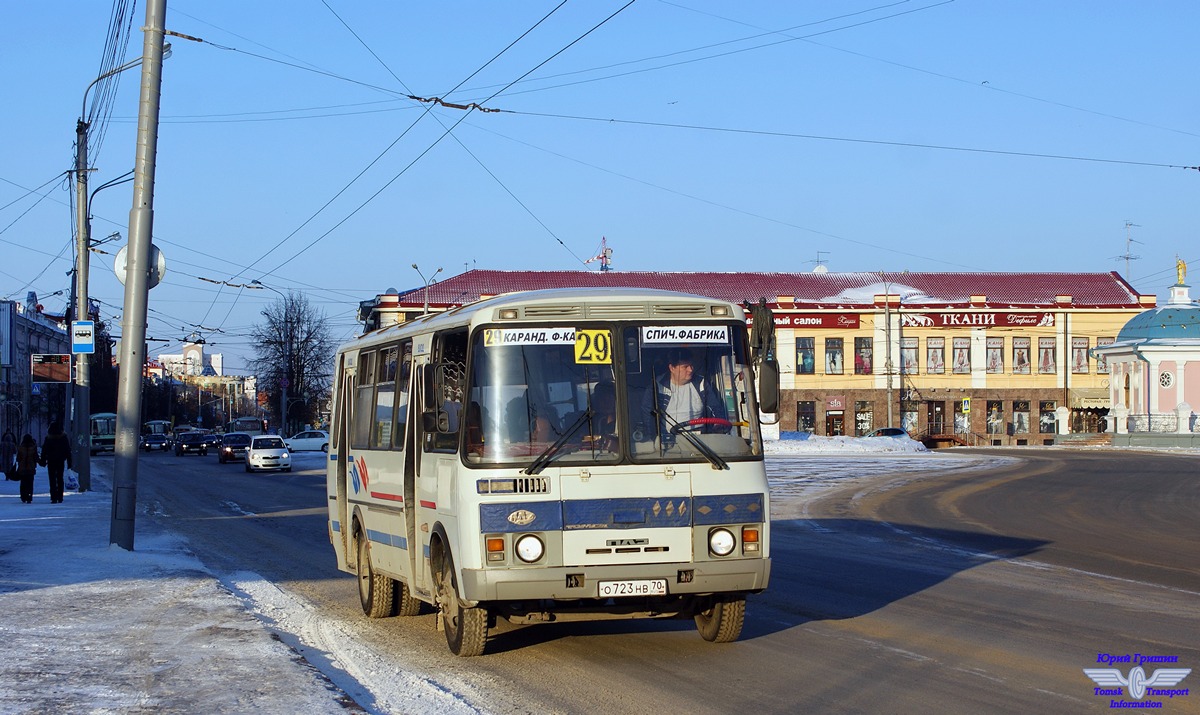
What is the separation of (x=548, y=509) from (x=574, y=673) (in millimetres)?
1173

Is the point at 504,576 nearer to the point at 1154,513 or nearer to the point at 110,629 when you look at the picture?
the point at 110,629

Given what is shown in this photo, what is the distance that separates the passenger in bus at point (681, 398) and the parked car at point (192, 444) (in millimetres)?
80368

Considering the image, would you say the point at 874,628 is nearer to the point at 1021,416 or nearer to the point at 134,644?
the point at 134,644

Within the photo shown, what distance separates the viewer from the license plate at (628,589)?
924 cm

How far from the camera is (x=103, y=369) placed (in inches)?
4569

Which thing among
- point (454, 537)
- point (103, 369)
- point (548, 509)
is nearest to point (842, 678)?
point (548, 509)

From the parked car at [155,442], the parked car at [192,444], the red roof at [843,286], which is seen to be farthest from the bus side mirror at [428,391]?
the parked car at [155,442]

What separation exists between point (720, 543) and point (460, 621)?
81.1 inches

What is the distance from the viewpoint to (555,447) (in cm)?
936

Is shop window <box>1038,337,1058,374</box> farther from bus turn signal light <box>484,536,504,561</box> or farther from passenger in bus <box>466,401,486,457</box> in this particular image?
bus turn signal light <box>484,536,504,561</box>

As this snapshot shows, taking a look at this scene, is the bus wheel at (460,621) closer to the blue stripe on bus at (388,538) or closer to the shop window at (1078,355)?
the blue stripe on bus at (388,538)

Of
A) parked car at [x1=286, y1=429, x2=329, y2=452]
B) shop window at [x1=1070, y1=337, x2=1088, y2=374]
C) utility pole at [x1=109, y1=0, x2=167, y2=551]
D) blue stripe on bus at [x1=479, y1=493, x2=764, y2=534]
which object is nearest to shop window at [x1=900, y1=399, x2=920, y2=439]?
shop window at [x1=1070, y1=337, x2=1088, y2=374]

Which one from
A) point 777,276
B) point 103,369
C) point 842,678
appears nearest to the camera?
point 842,678

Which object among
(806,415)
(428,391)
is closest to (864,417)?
(806,415)
